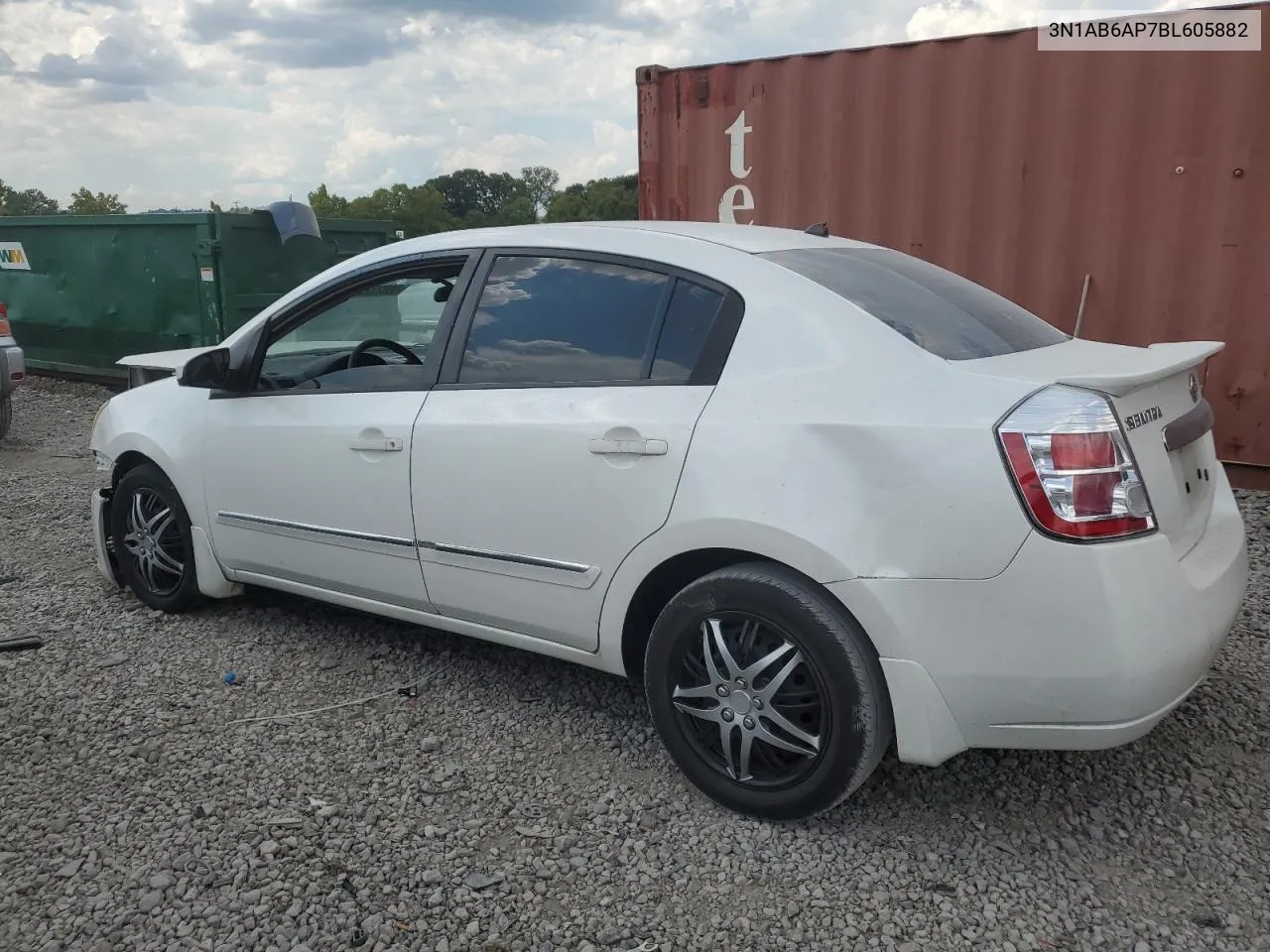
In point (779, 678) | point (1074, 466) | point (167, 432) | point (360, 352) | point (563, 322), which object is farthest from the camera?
point (167, 432)

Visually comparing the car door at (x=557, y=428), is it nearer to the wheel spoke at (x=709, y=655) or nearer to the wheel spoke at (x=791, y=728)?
the wheel spoke at (x=709, y=655)

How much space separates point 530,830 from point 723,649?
0.72 metres

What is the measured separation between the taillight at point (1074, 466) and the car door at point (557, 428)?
82cm

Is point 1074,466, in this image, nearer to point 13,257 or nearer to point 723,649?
point 723,649

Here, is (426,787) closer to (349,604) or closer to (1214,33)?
(349,604)

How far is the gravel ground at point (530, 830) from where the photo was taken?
94.8 inches

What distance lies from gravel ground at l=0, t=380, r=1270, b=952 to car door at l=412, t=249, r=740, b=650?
47 cm

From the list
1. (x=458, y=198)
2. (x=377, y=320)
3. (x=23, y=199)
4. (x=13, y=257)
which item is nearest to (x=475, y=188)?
(x=458, y=198)

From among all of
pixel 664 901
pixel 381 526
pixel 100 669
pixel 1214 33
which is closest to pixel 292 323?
pixel 381 526

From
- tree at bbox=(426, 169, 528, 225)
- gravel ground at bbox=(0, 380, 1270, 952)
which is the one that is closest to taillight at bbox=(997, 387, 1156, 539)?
gravel ground at bbox=(0, 380, 1270, 952)

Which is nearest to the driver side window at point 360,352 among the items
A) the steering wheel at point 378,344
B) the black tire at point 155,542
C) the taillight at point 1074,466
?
the steering wheel at point 378,344

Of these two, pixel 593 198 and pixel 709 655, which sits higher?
pixel 593 198

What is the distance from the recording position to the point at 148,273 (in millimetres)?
10617

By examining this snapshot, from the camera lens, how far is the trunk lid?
7.93 feet
